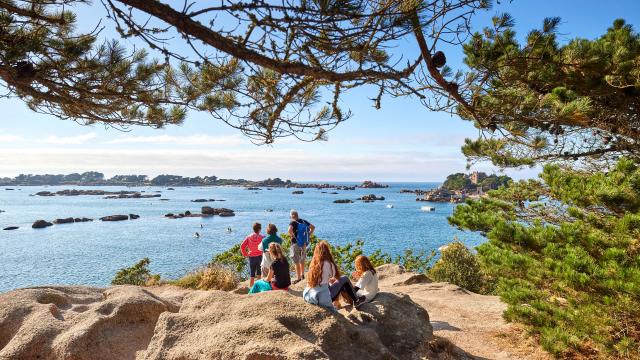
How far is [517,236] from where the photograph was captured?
609cm

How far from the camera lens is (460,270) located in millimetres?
13805

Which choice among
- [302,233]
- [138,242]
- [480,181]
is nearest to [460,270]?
[302,233]

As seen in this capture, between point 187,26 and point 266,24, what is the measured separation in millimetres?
682

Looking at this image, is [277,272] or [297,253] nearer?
[277,272]

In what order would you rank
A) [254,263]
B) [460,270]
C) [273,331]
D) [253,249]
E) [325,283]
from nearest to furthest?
[273,331] < [325,283] < [253,249] < [254,263] < [460,270]

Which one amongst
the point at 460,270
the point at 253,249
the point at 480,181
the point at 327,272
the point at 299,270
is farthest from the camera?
the point at 480,181

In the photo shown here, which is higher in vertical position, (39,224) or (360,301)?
(360,301)

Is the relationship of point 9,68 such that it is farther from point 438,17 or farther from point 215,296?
point 438,17

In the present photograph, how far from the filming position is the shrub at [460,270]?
538 inches

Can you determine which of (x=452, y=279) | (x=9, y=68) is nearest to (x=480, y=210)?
(x=452, y=279)

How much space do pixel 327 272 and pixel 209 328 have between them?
5.88ft

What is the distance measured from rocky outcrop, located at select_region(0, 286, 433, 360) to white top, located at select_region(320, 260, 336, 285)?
48cm

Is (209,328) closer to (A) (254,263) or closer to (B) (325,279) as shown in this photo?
(B) (325,279)

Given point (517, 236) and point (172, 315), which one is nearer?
point (172, 315)
